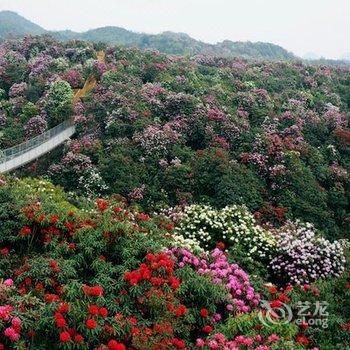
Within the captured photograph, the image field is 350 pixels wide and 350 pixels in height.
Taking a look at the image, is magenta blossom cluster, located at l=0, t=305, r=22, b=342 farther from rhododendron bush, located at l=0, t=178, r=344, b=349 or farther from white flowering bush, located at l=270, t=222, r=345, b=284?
white flowering bush, located at l=270, t=222, r=345, b=284

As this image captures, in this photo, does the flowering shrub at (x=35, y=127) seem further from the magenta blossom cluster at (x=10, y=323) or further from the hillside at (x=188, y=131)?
the magenta blossom cluster at (x=10, y=323)

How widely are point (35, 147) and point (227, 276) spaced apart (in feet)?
50.6

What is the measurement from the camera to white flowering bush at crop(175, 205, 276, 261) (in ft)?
49.8

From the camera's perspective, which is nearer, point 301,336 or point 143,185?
point 301,336

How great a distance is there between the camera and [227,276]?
11164mm

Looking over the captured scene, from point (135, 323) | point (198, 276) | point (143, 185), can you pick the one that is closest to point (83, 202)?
point (143, 185)

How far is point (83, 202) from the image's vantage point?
51.6ft

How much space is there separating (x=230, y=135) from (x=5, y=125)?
42.9 feet

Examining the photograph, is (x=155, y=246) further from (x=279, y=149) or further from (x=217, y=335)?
(x=279, y=149)

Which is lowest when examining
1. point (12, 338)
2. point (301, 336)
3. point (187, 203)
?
point (187, 203)

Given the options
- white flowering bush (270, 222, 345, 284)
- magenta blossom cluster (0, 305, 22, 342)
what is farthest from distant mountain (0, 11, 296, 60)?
magenta blossom cluster (0, 305, 22, 342)

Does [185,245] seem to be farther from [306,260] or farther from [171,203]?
[171,203]

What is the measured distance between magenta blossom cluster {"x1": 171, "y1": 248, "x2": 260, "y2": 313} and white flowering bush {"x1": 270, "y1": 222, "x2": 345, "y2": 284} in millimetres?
3068

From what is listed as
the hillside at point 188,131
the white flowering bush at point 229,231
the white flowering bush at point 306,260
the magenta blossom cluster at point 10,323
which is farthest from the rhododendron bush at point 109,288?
the hillside at point 188,131
